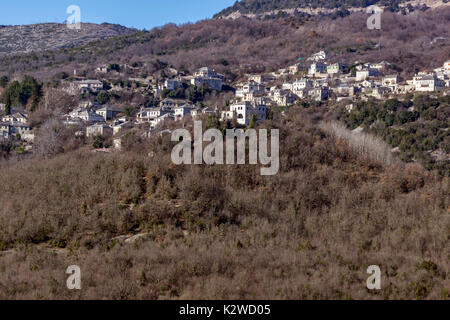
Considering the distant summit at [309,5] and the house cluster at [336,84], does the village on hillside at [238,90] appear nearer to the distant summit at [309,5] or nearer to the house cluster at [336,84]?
the house cluster at [336,84]

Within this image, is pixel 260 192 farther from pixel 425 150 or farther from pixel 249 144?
pixel 425 150

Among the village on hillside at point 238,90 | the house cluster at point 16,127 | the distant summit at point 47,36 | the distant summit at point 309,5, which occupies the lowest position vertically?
the house cluster at point 16,127

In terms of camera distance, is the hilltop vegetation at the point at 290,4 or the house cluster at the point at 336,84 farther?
the hilltop vegetation at the point at 290,4

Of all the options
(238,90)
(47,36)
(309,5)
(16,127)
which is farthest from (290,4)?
(16,127)

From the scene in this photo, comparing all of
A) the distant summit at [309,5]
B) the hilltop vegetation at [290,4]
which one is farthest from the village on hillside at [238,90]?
the hilltop vegetation at [290,4]

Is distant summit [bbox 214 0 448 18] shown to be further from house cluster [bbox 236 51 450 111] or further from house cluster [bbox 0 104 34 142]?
house cluster [bbox 0 104 34 142]

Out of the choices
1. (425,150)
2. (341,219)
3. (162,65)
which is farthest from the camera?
(162,65)
